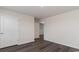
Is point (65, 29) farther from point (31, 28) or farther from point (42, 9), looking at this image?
point (31, 28)

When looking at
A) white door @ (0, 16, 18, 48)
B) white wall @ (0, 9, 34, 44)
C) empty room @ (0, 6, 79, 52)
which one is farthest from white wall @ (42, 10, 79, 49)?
white door @ (0, 16, 18, 48)

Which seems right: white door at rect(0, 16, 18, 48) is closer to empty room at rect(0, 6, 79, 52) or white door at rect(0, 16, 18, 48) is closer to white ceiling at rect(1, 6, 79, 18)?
empty room at rect(0, 6, 79, 52)

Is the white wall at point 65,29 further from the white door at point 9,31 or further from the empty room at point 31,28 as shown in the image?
the white door at point 9,31

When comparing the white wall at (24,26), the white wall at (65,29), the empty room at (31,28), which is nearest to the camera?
the empty room at (31,28)

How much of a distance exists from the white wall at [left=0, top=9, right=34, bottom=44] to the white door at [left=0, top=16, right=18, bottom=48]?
0.78 feet

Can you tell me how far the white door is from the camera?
3412 millimetres

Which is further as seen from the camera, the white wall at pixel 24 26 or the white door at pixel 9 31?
the white wall at pixel 24 26

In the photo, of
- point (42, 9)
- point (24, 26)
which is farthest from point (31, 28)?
point (42, 9)

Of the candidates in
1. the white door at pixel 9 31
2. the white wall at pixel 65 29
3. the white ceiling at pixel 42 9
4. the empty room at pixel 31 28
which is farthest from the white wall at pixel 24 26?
the white wall at pixel 65 29

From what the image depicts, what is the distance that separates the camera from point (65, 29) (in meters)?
3.94

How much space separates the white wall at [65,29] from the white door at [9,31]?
291 cm

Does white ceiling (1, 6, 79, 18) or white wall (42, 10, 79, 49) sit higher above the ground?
white ceiling (1, 6, 79, 18)

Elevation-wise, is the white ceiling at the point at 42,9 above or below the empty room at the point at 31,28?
above

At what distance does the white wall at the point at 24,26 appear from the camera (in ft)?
13.0
